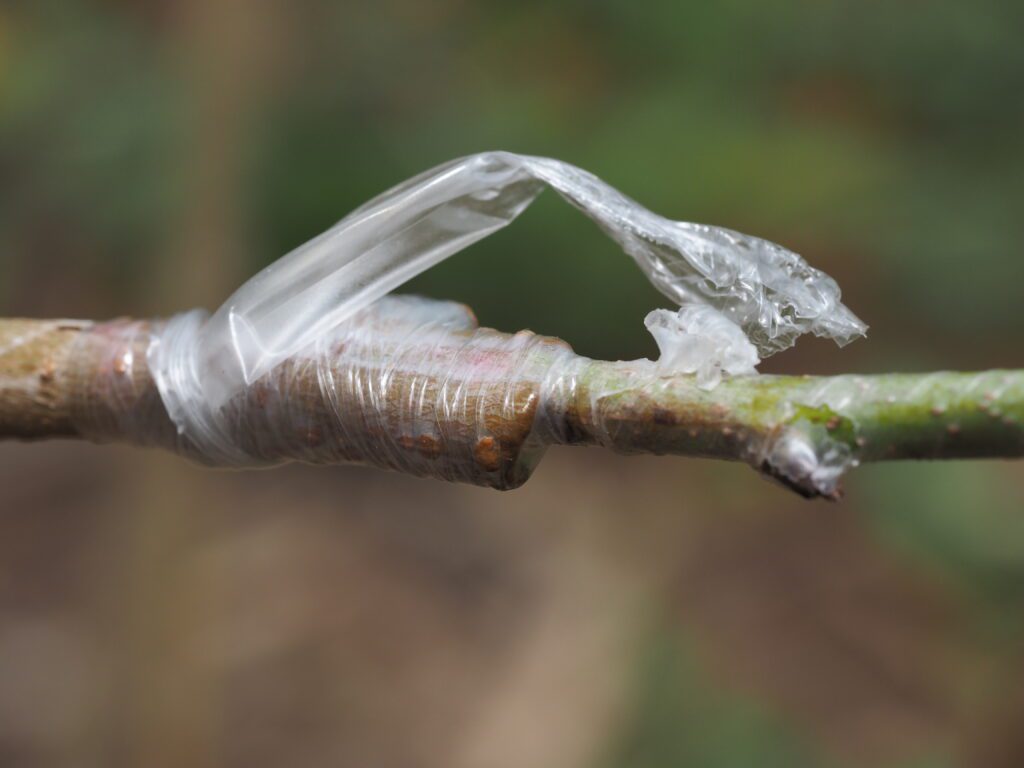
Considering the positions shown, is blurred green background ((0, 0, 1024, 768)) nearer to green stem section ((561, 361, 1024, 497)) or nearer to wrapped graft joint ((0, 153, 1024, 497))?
wrapped graft joint ((0, 153, 1024, 497))

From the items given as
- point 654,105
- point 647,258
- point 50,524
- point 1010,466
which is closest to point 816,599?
point 1010,466

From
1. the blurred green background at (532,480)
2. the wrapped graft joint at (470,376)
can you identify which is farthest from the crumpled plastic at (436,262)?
the blurred green background at (532,480)

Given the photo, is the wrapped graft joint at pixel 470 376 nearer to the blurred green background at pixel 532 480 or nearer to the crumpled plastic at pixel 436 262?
the crumpled plastic at pixel 436 262

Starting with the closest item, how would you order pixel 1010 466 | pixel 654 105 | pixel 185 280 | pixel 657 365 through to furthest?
pixel 657 365, pixel 185 280, pixel 1010 466, pixel 654 105

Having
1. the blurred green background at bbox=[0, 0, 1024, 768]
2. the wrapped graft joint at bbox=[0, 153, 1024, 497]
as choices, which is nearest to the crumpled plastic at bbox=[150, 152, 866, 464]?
the wrapped graft joint at bbox=[0, 153, 1024, 497]

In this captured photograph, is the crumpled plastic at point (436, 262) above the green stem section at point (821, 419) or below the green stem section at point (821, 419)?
above

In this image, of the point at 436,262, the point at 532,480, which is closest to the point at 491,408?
the point at 436,262

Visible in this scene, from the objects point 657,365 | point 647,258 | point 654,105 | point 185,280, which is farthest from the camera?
point 654,105

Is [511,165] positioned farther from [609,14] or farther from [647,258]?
[609,14]
